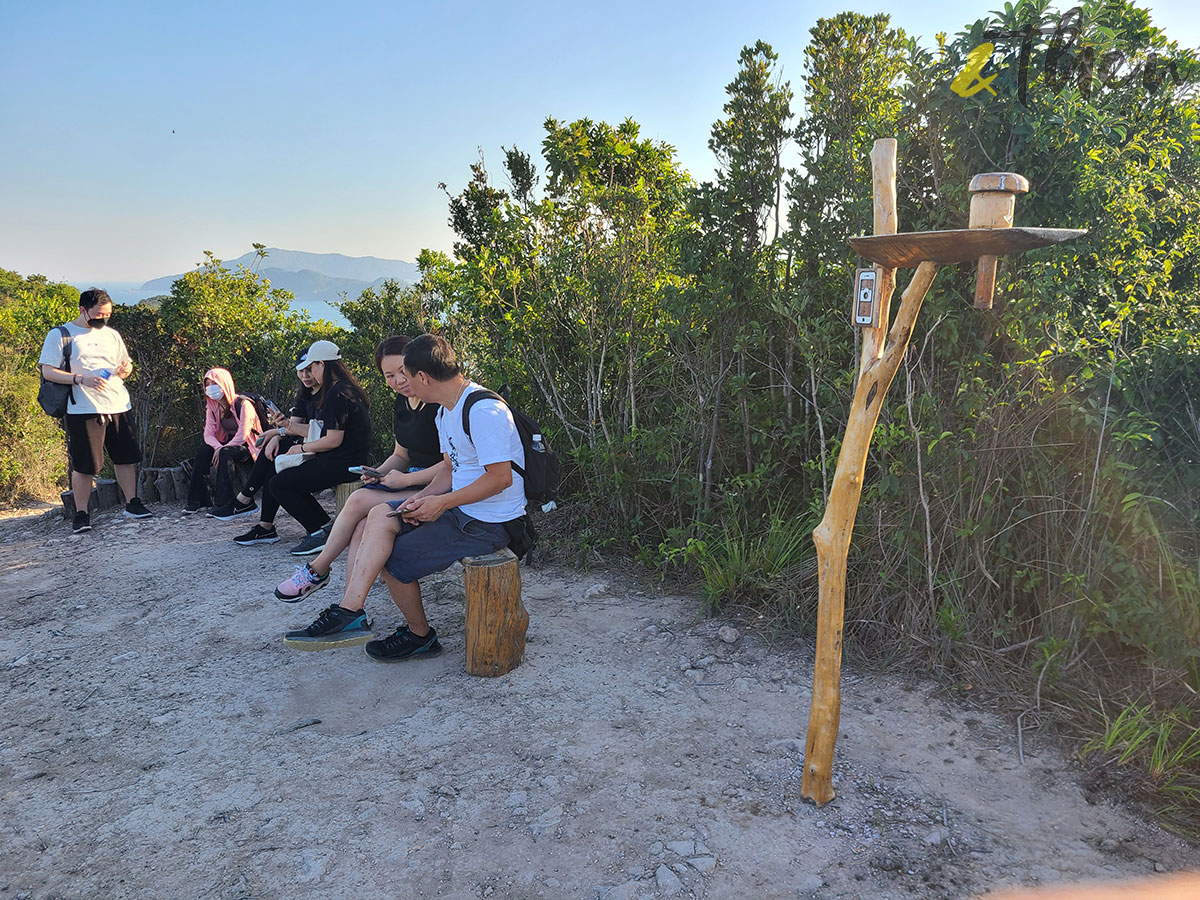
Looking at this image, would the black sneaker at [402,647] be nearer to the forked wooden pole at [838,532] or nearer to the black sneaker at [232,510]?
the forked wooden pole at [838,532]

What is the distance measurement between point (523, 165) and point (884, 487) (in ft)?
13.2

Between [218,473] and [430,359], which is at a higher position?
[430,359]

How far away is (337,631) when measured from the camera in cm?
385

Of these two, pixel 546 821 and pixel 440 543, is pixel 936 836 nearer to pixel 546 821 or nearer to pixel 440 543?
pixel 546 821

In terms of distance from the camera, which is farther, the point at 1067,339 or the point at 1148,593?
the point at 1067,339

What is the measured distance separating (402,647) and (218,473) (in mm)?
3822

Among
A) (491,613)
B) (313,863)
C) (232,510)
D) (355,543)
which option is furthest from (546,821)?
(232,510)

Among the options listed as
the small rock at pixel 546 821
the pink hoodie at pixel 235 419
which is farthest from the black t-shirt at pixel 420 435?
the pink hoodie at pixel 235 419

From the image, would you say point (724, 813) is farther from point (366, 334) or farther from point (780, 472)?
point (366, 334)

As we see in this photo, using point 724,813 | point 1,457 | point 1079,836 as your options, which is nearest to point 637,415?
point 724,813

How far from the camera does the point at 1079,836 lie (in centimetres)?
255

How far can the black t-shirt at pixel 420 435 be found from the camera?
4684 millimetres

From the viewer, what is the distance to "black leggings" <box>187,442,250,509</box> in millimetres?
6766

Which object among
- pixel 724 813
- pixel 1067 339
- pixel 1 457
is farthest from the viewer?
pixel 1 457
